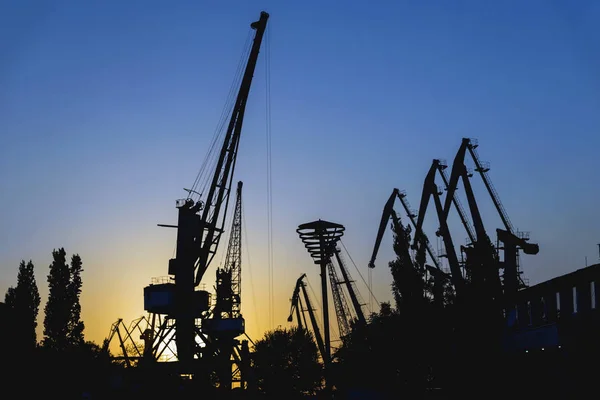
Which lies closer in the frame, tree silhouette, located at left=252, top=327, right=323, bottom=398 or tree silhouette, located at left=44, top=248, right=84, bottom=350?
tree silhouette, located at left=44, top=248, right=84, bottom=350

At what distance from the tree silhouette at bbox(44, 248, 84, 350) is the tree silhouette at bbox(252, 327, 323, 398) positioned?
27.1 metres

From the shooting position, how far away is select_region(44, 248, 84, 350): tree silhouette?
11031 cm

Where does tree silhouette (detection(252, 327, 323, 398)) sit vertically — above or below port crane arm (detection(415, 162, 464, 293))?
below

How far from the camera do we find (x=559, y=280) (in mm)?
49906

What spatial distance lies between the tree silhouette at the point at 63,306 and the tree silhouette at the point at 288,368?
27.1m

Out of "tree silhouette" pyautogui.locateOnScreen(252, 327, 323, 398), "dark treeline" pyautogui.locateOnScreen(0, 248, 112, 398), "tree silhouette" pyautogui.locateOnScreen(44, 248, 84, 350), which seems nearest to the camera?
"dark treeline" pyautogui.locateOnScreen(0, 248, 112, 398)

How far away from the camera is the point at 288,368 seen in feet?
421

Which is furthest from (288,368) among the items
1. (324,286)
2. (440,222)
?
(440,222)

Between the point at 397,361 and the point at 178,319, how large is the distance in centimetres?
2675

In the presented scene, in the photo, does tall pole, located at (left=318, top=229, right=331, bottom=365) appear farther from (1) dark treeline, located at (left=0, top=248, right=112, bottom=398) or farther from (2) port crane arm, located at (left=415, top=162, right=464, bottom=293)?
(1) dark treeline, located at (left=0, top=248, right=112, bottom=398)

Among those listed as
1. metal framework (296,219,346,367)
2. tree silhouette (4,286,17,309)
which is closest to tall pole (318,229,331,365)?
metal framework (296,219,346,367)

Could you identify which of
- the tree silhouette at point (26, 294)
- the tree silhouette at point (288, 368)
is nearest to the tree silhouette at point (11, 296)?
the tree silhouette at point (26, 294)

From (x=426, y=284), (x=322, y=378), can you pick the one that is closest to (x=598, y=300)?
(x=426, y=284)

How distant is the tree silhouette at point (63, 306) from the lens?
11031 centimetres
